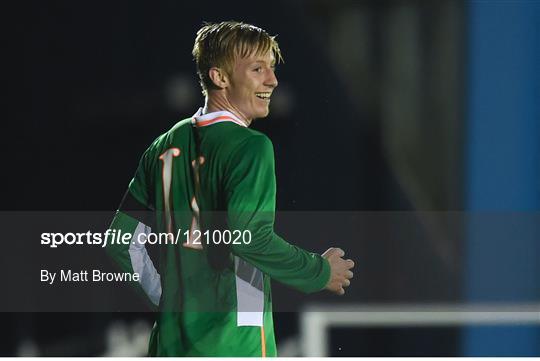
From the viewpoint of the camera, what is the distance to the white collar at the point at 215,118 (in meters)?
2.30

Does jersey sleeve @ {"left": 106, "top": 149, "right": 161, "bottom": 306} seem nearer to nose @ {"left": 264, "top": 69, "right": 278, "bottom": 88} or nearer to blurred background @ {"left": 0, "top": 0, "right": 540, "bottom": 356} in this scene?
blurred background @ {"left": 0, "top": 0, "right": 540, "bottom": 356}

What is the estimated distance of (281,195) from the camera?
2.34 metres

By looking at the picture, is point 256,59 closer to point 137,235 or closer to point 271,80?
point 271,80

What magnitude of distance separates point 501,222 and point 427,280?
0.93ft

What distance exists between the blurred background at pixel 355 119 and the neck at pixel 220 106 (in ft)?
0.12

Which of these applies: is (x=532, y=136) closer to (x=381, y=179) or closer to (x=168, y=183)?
(x=381, y=179)

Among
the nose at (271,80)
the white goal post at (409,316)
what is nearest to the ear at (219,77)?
the nose at (271,80)

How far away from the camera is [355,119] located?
92.1 inches

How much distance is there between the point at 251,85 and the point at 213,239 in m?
0.46

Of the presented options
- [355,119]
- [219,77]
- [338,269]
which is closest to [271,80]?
[219,77]

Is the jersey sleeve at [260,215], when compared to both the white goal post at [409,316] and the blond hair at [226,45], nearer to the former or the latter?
the white goal post at [409,316]

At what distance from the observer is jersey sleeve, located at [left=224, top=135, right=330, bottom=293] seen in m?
2.26

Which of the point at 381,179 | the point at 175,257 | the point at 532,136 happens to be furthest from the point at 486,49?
the point at 175,257

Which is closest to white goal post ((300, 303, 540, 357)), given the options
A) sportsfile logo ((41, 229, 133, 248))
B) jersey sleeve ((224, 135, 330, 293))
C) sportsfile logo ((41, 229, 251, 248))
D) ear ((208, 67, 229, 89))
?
jersey sleeve ((224, 135, 330, 293))
